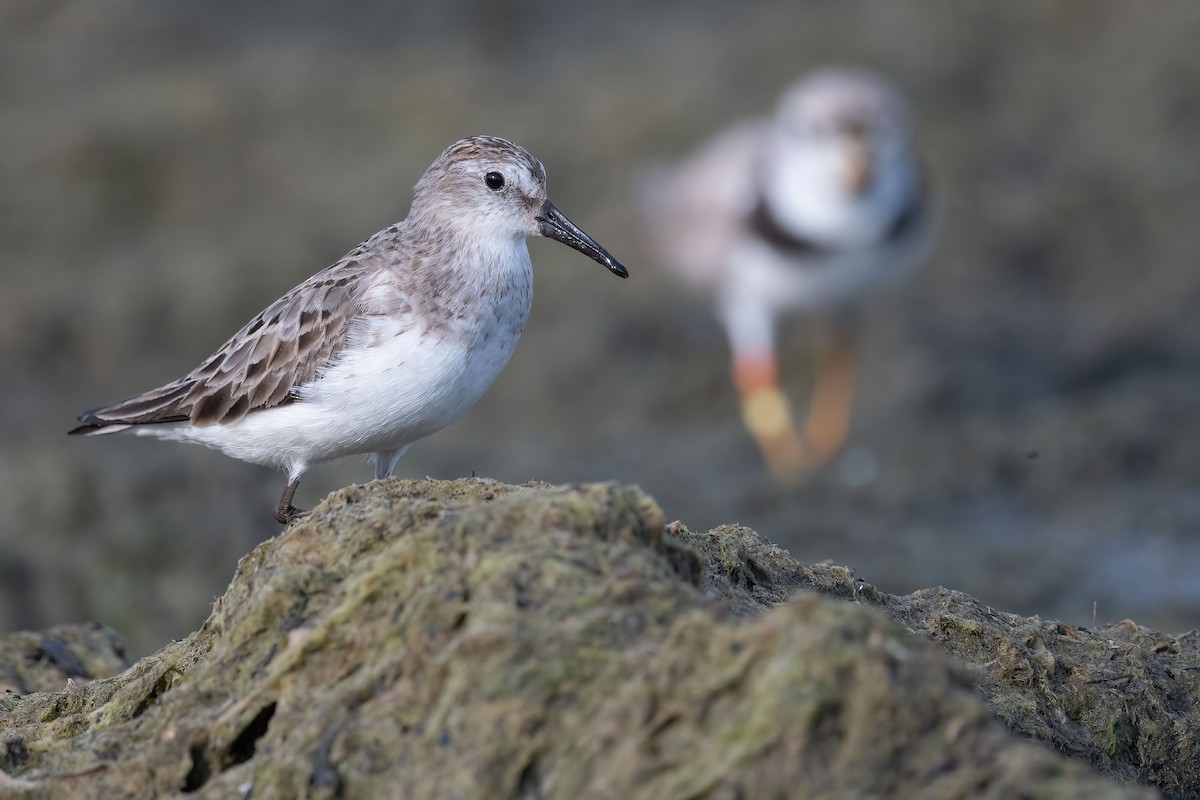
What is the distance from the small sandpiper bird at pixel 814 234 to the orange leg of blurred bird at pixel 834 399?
12 mm

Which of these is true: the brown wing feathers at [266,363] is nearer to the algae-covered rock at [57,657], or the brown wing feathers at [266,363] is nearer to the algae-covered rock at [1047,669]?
the algae-covered rock at [57,657]

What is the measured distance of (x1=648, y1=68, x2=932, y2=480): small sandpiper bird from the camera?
1223cm

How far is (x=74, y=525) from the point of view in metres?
9.74

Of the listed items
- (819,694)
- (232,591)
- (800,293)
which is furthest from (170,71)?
(819,694)

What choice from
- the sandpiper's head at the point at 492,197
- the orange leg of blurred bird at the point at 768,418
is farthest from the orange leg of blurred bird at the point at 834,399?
the sandpiper's head at the point at 492,197

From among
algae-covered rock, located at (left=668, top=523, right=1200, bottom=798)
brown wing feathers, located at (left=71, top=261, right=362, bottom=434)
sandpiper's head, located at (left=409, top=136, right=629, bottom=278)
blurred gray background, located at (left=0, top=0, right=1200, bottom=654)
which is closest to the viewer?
algae-covered rock, located at (left=668, top=523, right=1200, bottom=798)

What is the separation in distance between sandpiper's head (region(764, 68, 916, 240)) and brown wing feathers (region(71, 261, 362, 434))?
6.69 metres

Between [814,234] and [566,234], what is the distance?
6.12m

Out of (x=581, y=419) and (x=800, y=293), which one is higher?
(x=800, y=293)

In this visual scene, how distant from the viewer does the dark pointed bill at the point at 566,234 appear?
6.45 meters

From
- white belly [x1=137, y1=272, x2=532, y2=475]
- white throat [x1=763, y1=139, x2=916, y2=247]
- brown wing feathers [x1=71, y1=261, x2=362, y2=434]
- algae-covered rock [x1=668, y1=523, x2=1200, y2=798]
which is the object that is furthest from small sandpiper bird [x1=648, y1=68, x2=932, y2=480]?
algae-covered rock [x1=668, y1=523, x2=1200, y2=798]

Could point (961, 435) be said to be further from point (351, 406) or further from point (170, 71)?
point (170, 71)

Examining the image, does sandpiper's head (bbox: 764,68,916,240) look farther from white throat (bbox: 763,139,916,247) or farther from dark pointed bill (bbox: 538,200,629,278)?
dark pointed bill (bbox: 538,200,629,278)

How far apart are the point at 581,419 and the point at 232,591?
29.6 feet
